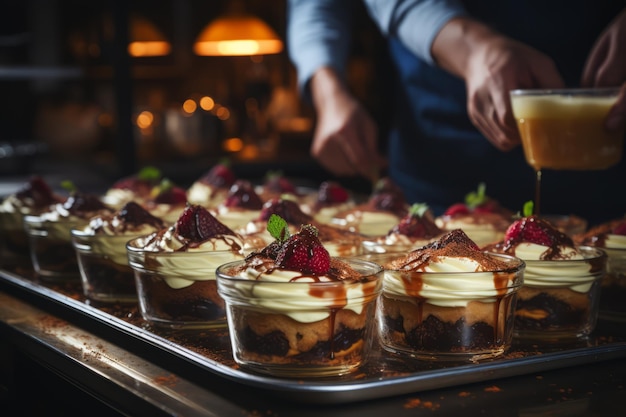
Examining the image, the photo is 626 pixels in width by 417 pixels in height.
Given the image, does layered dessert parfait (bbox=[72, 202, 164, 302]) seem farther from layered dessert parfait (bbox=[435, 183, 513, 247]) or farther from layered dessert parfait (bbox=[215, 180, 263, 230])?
layered dessert parfait (bbox=[435, 183, 513, 247])

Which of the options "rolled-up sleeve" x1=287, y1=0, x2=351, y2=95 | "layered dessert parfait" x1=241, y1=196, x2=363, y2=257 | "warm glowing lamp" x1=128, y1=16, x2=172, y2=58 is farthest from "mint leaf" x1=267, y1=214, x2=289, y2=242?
"warm glowing lamp" x1=128, y1=16, x2=172, y2=58

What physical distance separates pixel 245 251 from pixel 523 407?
0.75m

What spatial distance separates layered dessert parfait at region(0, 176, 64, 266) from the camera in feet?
9.62

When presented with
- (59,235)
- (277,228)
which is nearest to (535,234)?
(277,228)

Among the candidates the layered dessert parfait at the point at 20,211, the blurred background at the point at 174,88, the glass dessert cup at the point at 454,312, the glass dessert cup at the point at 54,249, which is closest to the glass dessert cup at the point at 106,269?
the glass dessert cup at the point at 54,249

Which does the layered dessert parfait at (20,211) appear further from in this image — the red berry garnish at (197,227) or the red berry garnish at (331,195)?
the red berry garnish at (197,227)

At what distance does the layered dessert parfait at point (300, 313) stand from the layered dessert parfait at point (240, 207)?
1.10m

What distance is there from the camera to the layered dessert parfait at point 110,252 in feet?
7.27

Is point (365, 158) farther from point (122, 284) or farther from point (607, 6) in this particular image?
point (122, 284)

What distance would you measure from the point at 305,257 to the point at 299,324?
0.12 metres

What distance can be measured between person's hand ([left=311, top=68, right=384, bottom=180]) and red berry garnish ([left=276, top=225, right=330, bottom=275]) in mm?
1771

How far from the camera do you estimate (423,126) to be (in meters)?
3.53

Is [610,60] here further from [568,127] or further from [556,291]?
[556,291]

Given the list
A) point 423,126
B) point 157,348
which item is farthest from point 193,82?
point 157,348
